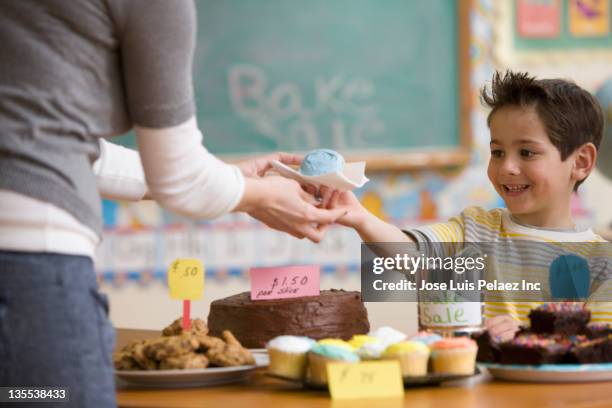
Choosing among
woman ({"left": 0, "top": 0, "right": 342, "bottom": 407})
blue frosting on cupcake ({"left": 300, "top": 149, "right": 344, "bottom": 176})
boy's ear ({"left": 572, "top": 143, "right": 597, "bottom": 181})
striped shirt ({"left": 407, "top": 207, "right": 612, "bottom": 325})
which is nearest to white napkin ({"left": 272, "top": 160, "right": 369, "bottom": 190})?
blue frosting on cupcake ({"left": 300, "top": 149, "right": 344, "bottom": 176})

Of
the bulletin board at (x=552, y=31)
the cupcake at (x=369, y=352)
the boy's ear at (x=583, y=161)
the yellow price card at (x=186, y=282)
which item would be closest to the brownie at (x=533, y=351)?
the cupcake at (x=369, y=352)

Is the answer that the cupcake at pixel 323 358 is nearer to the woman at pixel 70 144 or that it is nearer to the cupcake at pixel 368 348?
the cupcake at pixel 368 348

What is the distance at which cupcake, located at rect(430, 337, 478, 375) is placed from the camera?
1.20 m

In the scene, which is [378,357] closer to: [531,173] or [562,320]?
[562,320]

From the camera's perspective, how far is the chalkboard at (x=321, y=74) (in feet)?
10.2

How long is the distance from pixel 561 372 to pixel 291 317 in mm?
456

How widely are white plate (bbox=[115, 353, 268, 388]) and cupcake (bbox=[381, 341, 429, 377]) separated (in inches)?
9.0

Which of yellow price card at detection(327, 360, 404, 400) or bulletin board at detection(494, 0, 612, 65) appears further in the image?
bulletin board at detection(494, 0, 612, 65)

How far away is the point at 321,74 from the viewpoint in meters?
3.13

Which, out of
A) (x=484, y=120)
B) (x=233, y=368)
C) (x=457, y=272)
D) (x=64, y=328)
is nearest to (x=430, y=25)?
(x=484, y=120)

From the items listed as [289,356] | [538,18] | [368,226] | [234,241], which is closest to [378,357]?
[289,356]

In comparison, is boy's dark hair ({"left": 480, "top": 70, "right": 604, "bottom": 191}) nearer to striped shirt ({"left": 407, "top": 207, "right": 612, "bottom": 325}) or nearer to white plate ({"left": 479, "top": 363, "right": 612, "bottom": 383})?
striped shirt ({"left": 407, "top": 207, "right": 612, "bottom": 325})

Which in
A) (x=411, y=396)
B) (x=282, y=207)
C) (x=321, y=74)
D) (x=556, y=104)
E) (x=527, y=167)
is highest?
(x=321, y=74)

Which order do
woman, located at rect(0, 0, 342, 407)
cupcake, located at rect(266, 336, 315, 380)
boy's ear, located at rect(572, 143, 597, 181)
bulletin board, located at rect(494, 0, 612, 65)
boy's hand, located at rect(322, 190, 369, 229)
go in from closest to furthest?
woman, located at rect(0, 0, 342, 407)
cupcake, located at rect(266, 336, 315, 380)
boy's hand, located at rect(322, 190, 369, 229)
boy's ear, located at rect(572, 143, 597, 181)
bulletin board, located at rect(494, 0, 612, 65)
